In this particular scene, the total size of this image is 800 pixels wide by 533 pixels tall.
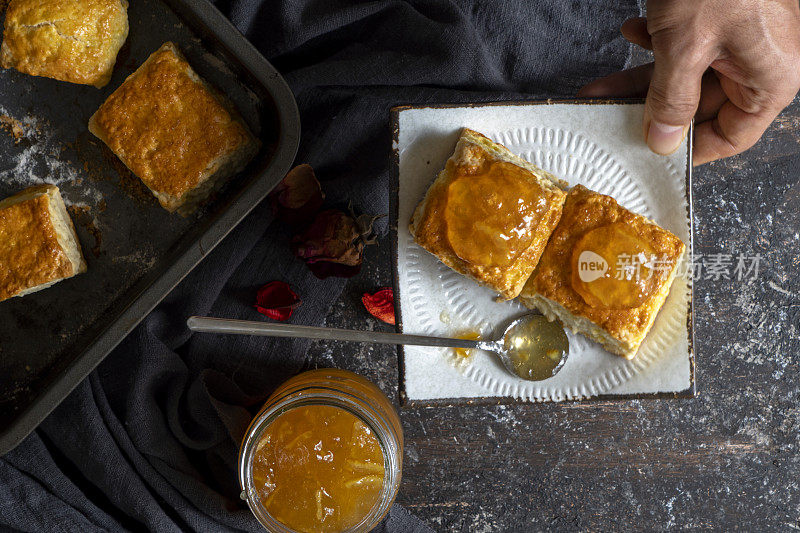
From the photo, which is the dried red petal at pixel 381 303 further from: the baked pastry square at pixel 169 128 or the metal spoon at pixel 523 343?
the baked pastry square at pixel 169 128

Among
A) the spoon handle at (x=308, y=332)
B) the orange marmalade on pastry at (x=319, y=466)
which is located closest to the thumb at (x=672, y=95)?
the spoon handle at (x=308, y=332)

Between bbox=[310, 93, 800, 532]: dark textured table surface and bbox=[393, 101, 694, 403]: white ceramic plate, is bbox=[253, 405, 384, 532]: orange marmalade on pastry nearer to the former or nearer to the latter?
bbox=[393, 101, 694, 403]: white ceramic plate

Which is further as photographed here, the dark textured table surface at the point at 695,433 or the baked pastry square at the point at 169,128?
the dark textured table surface at the point at 695,433

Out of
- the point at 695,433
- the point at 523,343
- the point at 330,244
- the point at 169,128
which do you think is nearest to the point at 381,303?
the point at 330,244

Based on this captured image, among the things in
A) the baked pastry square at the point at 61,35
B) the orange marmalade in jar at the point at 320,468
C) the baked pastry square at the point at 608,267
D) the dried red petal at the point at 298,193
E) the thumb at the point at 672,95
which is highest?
the baked pastry square at the point at 61,35

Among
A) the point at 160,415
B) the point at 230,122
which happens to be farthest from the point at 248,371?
the point at 230,122

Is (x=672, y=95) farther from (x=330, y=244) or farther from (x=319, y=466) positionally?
(x=319, y=466)

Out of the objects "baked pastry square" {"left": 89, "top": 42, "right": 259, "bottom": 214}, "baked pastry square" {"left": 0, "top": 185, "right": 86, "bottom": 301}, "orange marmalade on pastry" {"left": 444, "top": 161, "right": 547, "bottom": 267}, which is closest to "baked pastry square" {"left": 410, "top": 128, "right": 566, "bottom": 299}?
"orange marmalade on pastry" {"left": 444, "top": 161, "right": 547, "bottom": 267}
